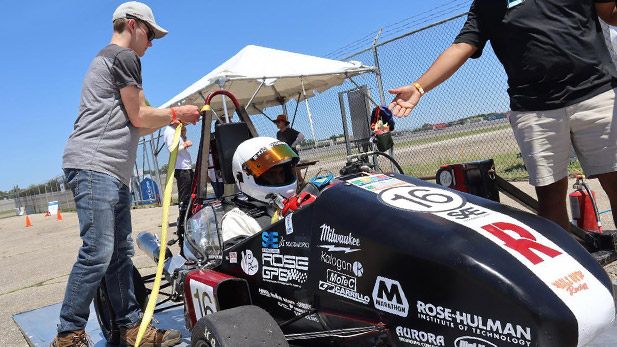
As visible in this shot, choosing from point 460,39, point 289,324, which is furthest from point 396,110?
point 289,324

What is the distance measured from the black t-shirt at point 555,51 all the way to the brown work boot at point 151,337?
2.48 m

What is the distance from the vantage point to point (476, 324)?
146 centimetres

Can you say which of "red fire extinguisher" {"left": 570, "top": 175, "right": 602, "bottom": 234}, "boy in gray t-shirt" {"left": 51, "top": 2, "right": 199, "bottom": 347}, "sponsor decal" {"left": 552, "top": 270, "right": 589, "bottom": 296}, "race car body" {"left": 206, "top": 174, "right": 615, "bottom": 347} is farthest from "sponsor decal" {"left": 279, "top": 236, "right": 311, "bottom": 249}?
"red fire extinguisher" {"left": 570, "top": 175, "right": 602, "bottom": 234}

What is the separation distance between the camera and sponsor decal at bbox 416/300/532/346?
1.39 metres

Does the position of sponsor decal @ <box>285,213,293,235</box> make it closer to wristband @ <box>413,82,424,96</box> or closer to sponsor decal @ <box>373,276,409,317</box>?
sponsor decal @ <box>373,276,409,317</box>

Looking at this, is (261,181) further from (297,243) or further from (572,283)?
(572,283)

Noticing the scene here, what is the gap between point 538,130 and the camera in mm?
2457

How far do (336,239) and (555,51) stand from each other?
4.79 feet

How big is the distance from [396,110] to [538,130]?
0.77 m

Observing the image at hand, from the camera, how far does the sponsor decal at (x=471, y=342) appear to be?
145 centimetres

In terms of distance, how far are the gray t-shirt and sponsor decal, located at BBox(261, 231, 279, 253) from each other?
1073 millimetres

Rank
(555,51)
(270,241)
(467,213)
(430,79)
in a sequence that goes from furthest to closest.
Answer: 1. (430,79)
2. (555,51)
3. (270,241)
4. (467,213)

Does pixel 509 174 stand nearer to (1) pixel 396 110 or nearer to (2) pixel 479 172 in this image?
(2) pixel 479 172

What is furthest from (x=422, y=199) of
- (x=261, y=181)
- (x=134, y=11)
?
(x=134, y=11)
